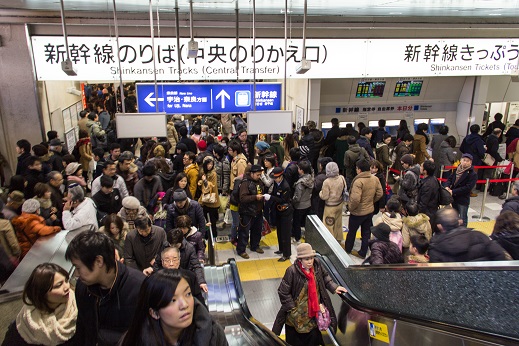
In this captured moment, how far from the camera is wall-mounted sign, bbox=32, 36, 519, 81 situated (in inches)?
279

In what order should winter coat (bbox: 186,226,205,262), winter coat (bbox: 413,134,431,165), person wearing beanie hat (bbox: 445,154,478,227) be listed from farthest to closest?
winter coat (bbox: 413,134,431,165)
person wearing beanie hat (bbox: 445,154,478,227)
winter coat (bbox: 186,226,205,262)

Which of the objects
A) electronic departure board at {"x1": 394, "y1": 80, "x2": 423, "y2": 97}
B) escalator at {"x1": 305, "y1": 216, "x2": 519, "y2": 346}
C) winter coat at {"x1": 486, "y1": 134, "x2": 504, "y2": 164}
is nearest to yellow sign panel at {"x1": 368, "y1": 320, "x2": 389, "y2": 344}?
escalator at {"x1": 305, "y1": 216, "x2": 519, "y2": 346}

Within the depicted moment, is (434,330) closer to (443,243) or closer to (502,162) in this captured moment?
(443,243)

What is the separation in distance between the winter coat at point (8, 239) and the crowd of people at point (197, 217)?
1 cm

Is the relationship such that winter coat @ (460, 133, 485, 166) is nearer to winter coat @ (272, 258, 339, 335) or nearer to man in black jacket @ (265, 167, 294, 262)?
man in black jacket @ (265, 167, 294, 262)

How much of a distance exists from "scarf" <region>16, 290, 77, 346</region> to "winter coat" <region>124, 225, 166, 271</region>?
1.80 m

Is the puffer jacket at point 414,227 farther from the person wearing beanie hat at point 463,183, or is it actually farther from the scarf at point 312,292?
the person wearing beanie hat at point 463,183

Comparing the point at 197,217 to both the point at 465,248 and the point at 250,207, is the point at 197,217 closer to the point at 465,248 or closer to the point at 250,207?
the point at 250,207

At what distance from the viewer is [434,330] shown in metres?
3.06

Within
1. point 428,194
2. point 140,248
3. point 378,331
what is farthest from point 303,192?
point 378,331

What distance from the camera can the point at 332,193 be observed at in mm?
6762

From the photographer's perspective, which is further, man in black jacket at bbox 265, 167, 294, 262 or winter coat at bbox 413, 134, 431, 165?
winter coat at bbox 413, 134, 431, 165

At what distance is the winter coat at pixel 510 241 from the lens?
4062 millimetres

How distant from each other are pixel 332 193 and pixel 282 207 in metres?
0.84
